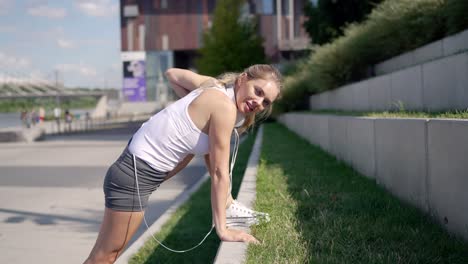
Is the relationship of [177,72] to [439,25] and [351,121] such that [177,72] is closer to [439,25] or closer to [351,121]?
[351,121]

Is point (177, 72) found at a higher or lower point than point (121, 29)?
lower

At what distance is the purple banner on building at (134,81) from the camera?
47.1 metres

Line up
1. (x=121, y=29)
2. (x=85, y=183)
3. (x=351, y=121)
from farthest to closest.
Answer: (x=121, y=29) → (x=85, y=183) → (x=351, y=121)

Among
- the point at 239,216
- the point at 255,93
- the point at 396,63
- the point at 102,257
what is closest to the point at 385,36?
the point at 396,63

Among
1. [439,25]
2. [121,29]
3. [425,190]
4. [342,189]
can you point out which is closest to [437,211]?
[425,190]

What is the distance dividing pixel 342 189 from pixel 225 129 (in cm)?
254

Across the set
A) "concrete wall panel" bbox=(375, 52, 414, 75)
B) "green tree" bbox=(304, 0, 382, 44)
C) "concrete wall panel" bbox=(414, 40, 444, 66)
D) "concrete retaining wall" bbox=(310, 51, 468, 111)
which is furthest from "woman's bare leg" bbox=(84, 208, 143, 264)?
"green tree" bbox=(304, 0, 382, 44)

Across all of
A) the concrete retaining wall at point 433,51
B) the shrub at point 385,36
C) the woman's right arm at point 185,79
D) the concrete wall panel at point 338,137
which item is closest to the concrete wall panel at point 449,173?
the woman's right arm at point 185,79

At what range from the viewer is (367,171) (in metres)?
5.52

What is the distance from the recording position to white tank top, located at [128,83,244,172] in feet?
9.30

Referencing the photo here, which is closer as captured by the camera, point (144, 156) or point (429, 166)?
point (144, 156)

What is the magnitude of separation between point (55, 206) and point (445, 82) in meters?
6.27

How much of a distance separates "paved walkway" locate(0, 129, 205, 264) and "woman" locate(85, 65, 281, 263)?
2.62m

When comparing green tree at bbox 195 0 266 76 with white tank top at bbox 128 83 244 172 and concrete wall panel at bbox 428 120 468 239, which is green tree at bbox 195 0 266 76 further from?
white tank top at bbox 128 83 244 172
